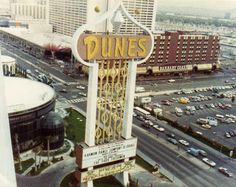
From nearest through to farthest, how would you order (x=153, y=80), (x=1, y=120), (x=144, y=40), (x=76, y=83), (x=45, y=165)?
1. (x=1, y=120)
2. (x=144, y=40)
3. (x=45, y=165)
4. (x=76, y=83)
5. (x=153, y=80)

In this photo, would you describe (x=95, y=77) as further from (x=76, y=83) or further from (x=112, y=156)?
(x=76, y=83)

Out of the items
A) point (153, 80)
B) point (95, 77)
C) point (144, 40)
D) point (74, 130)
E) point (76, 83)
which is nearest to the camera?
point (95, 77)

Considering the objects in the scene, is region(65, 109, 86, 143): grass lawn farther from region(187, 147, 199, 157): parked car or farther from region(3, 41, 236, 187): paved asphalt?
region(187, 147, 199, 157): parked car

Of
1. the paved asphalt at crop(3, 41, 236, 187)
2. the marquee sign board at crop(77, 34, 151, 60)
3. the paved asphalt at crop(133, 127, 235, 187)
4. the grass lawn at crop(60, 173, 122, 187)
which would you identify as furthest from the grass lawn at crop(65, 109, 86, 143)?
the marquee sign board at crop(77, 34, 151, 60)

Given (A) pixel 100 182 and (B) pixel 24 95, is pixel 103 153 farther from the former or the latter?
(B) pixel 24 95

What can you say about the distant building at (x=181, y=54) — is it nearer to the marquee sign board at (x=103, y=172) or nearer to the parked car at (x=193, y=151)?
the parked car at (x=193, y=151)

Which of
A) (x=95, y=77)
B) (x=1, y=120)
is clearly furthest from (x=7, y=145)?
(x=95, y=77)

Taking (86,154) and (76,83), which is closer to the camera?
(86,154)
